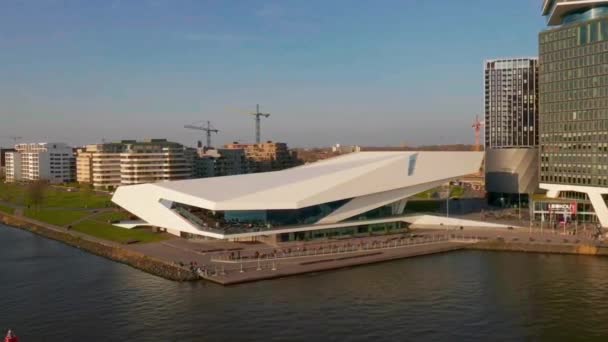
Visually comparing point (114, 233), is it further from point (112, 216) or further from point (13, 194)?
point (13, 194)

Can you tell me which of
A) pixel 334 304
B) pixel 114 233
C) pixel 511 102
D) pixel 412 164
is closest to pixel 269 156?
pixel 511 102

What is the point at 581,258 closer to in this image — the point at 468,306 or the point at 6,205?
the point at 468,306

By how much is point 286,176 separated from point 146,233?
53.6ft

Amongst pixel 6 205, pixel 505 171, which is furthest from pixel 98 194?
pixel 505 171

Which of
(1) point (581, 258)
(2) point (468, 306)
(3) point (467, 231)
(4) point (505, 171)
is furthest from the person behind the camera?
(4) point (505, 171)

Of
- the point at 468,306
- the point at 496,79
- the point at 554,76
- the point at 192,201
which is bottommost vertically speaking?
the point at 468,306

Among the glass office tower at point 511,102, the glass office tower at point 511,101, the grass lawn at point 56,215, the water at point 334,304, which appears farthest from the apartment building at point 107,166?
the glass office tower at point 511,101

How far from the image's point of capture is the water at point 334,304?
31594mm

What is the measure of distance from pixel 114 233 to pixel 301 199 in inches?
915

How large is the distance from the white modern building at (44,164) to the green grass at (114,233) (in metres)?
87.8

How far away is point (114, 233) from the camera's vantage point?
211 feet

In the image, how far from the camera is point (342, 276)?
44.0 metres

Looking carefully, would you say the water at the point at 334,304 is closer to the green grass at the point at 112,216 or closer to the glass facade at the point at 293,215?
the glass facade at the point at 293,215

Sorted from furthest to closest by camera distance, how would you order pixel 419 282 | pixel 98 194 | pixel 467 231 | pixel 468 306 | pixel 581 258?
pixel 98 194 → pixel 467 231 → pixel 581 258 → pixel 419 282 → pixel 468 306
